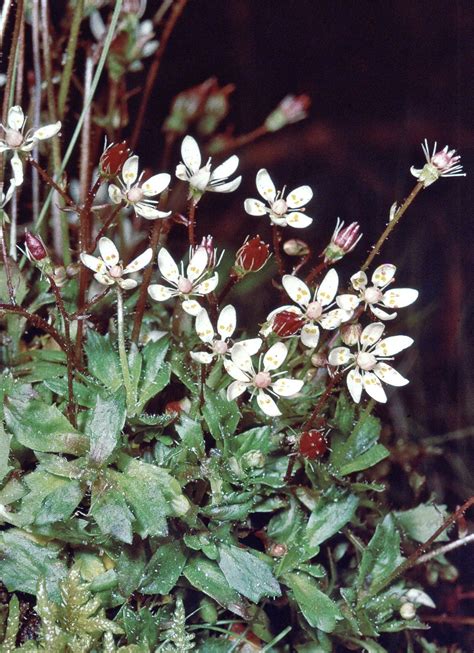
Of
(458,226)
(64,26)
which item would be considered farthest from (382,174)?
(64,26)

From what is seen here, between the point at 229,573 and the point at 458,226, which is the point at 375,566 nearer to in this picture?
the point at 229,573

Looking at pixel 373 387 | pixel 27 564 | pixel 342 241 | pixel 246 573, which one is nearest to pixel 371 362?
pixel 373 387

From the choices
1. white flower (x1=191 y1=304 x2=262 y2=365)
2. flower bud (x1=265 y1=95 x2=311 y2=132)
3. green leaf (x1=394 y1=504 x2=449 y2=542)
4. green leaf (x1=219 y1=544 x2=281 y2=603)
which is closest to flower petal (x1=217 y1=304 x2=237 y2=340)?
white flower (x1=191 y1=304 x2=262 y2=365)

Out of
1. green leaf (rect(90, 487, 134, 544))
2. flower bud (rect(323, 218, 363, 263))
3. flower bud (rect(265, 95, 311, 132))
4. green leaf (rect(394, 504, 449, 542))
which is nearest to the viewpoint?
green leaf (rect(90, 487, 134, 544))

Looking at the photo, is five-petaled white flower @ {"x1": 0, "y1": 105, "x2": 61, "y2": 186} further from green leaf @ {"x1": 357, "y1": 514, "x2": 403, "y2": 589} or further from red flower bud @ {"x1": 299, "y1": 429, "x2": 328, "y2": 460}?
green leaf @ {"x1": 357, "y1": 514, "x2": 403, "y2": 589}

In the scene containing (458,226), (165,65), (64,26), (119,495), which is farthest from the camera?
(458,226)

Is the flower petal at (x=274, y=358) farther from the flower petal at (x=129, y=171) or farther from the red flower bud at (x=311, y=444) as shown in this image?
the flower petal at (x=129, y=171)

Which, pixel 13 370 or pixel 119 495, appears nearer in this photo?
pixel 119 495
